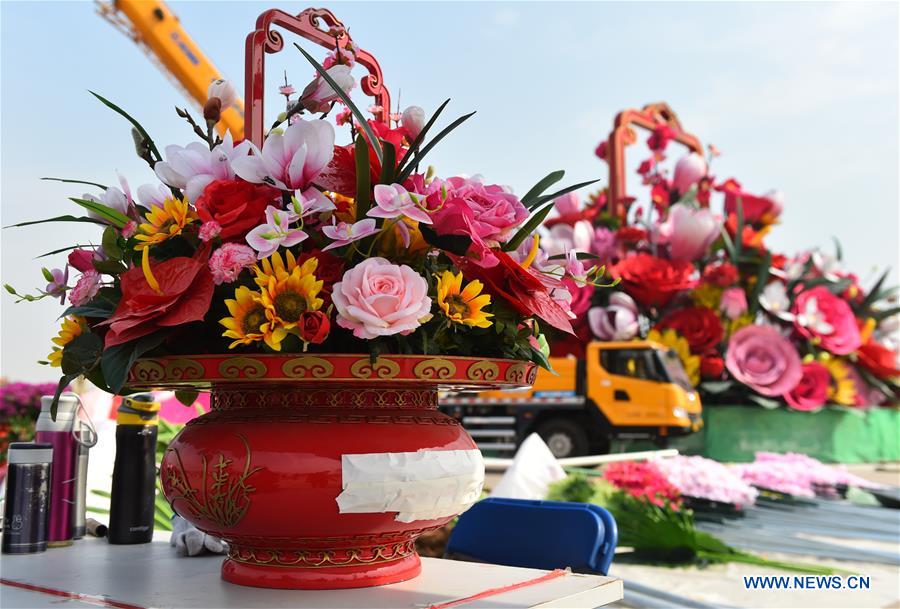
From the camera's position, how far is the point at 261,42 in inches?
43.9

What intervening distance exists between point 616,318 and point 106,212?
6.10 m

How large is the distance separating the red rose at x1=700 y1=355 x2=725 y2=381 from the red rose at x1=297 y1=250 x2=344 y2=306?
629 cm

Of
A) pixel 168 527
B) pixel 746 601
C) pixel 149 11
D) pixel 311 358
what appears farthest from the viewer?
pixel 149 11

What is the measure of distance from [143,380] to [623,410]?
6.12 m

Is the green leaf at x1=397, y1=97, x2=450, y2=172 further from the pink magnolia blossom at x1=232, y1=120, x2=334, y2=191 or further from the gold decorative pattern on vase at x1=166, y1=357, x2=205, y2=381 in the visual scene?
the gold decorative pattern on vase at x1=166, y1=357, x2=205, y2=381

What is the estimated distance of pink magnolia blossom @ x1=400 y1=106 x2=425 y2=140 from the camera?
40.1 inches

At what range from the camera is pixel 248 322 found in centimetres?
83

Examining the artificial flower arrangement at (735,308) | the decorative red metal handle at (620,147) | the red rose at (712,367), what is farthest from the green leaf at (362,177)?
the decorative red metal handle at (620,147)

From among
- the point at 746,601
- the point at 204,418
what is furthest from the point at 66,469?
the point at 746,601

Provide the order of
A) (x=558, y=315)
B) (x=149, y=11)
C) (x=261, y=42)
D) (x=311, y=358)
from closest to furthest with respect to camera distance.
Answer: (x=311, y=358) < (x=558, y=315) < (x=261, y=42) < (x=149, y=11)

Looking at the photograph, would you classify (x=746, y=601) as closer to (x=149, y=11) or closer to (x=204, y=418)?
(x=204, y=418)

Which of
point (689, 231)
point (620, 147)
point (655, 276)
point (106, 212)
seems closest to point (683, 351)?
point (655, 276)

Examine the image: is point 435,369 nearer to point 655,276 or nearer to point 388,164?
point 388,164

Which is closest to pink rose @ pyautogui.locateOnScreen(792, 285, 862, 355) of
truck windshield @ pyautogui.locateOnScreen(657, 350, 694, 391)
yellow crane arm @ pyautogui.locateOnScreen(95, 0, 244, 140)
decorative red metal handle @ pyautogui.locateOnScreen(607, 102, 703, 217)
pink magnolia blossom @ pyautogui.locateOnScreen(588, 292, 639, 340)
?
truck windshield @ pyautogui.locateOnScreen(657, 350, 694, 391)
